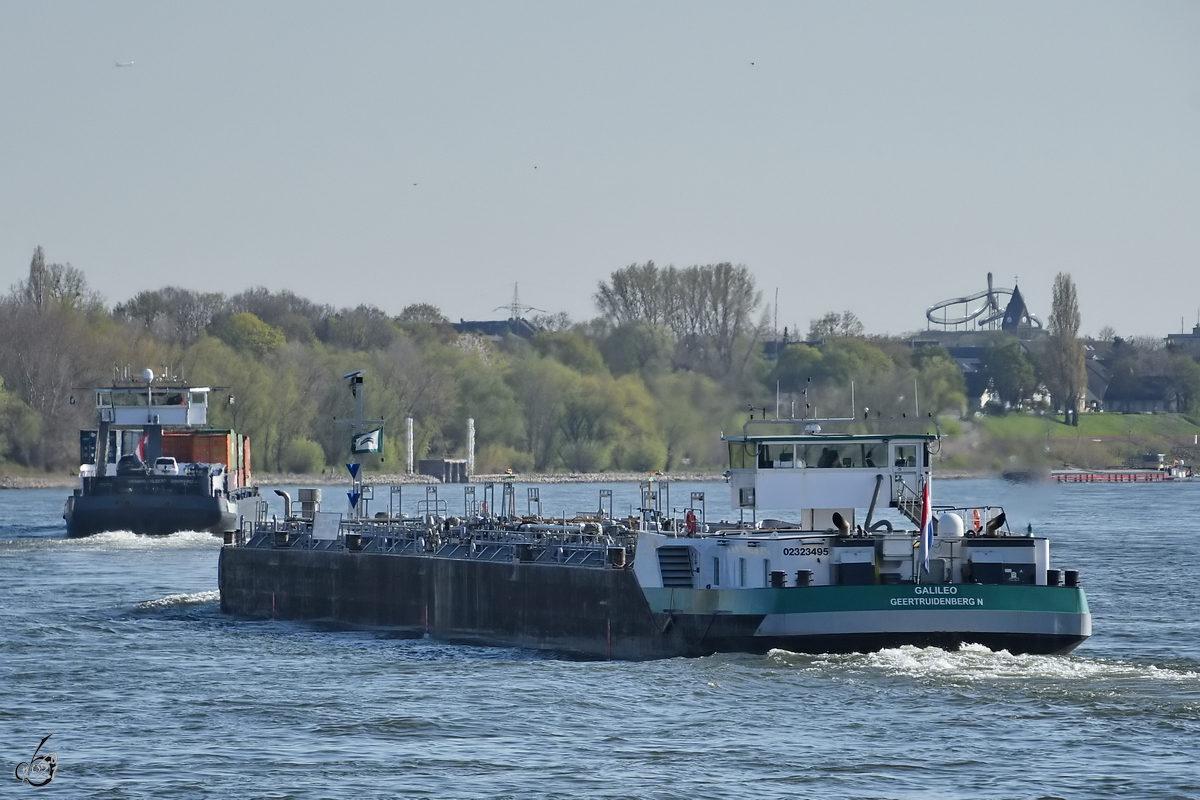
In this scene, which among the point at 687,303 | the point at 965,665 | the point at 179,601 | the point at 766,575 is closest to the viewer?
the point at 965,665

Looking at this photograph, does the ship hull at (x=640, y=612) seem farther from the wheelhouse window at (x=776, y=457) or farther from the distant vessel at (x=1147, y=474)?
the distant vessel at (x=1147, y=474)

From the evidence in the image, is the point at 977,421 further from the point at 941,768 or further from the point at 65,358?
the point at 65,358

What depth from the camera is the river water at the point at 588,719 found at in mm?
29938

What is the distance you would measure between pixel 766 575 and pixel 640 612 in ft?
11.4

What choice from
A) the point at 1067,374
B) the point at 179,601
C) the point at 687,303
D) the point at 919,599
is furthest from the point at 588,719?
the point at 687,303

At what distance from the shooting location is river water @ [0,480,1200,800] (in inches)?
1179

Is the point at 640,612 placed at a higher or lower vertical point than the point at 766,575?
lower

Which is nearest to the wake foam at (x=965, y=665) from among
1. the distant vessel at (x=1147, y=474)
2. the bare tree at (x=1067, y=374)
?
the bare tree at (x=1067, y=374)

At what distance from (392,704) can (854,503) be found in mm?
10725

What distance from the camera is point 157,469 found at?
311 ft

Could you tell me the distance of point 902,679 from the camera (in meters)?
36.5

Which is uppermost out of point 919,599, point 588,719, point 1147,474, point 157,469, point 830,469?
point 1147,474

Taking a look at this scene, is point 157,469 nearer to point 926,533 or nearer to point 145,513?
point 145,513

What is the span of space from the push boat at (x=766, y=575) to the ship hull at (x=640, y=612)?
Answer: 37 mm
